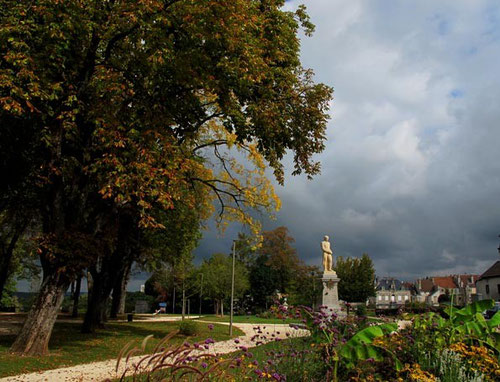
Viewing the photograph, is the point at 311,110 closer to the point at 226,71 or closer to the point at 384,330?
the point at 226,71

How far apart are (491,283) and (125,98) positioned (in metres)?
86.1

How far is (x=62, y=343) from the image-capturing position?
16.2 metres

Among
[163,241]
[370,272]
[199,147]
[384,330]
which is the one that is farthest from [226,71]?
[370,272]

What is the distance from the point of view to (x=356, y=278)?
249 feet

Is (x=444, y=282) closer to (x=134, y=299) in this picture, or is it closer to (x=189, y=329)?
(x=134, y=299)

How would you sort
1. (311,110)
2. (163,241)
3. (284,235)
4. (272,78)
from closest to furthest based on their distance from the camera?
(272,78) < (311,110) < (163,241) < (284,235)

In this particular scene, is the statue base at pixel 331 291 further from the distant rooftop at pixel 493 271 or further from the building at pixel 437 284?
the building at pixel 437 284

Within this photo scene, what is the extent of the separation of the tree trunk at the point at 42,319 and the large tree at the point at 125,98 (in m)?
0.04

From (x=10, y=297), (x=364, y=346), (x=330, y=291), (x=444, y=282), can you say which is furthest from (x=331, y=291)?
(x=444, y=282)

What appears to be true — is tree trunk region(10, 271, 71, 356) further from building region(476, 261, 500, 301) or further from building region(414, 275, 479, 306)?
building region(414, 275, 479, 306)

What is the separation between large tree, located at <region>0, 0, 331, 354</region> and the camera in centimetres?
1164

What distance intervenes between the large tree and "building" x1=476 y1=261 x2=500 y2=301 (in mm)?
76836

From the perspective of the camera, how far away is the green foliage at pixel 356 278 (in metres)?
74.1

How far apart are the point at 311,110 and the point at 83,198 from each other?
903cm
